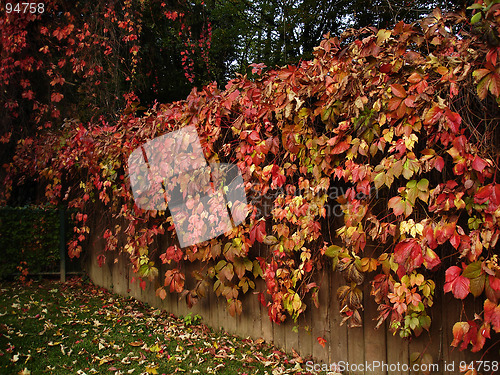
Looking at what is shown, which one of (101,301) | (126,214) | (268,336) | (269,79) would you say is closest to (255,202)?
(269,79)

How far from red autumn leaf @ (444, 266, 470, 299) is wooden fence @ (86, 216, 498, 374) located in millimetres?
244

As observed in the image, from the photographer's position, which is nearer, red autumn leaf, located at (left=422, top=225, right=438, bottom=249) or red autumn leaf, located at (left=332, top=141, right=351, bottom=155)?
red autumn leaf, located at (left=422, top=225, right=438, bottom=249)

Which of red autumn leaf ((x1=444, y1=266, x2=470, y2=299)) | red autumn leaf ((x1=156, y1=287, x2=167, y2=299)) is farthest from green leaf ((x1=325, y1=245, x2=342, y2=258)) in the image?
red autumn leaf ((x1=156, y1=287, x2=167, y2=299))

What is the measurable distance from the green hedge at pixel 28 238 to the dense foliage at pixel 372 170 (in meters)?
2.75

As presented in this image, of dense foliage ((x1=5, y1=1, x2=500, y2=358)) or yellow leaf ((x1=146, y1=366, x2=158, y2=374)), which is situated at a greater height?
dense foliage ((x1=5, y1=1, x2=500, y2=358))

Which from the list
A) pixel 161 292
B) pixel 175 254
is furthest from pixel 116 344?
pixel 175 254

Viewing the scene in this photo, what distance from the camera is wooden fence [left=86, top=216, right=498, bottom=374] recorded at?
88.9 inches

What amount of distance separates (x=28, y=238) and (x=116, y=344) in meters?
2.87

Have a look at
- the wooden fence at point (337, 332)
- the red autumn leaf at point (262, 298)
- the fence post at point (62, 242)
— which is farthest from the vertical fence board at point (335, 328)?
the fence post at point (62, 242)

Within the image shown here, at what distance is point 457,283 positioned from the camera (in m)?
1.89

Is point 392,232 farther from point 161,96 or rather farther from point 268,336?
point 161,96

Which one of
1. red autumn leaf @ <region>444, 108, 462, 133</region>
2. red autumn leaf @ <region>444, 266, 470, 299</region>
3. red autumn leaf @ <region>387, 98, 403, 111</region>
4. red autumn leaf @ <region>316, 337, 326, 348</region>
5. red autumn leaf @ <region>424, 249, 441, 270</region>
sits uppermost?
red autumn leaf @ <region>387, 98, 403, 111</region>

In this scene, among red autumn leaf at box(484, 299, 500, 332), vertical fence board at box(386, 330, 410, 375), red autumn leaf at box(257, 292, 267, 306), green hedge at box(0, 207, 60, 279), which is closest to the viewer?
red autumn leaf at box(484, 299, 500, 332)

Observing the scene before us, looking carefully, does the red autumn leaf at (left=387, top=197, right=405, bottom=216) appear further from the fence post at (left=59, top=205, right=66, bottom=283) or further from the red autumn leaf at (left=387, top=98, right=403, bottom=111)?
the fence post at (left=59, top=205, right=66, bottom=283)
